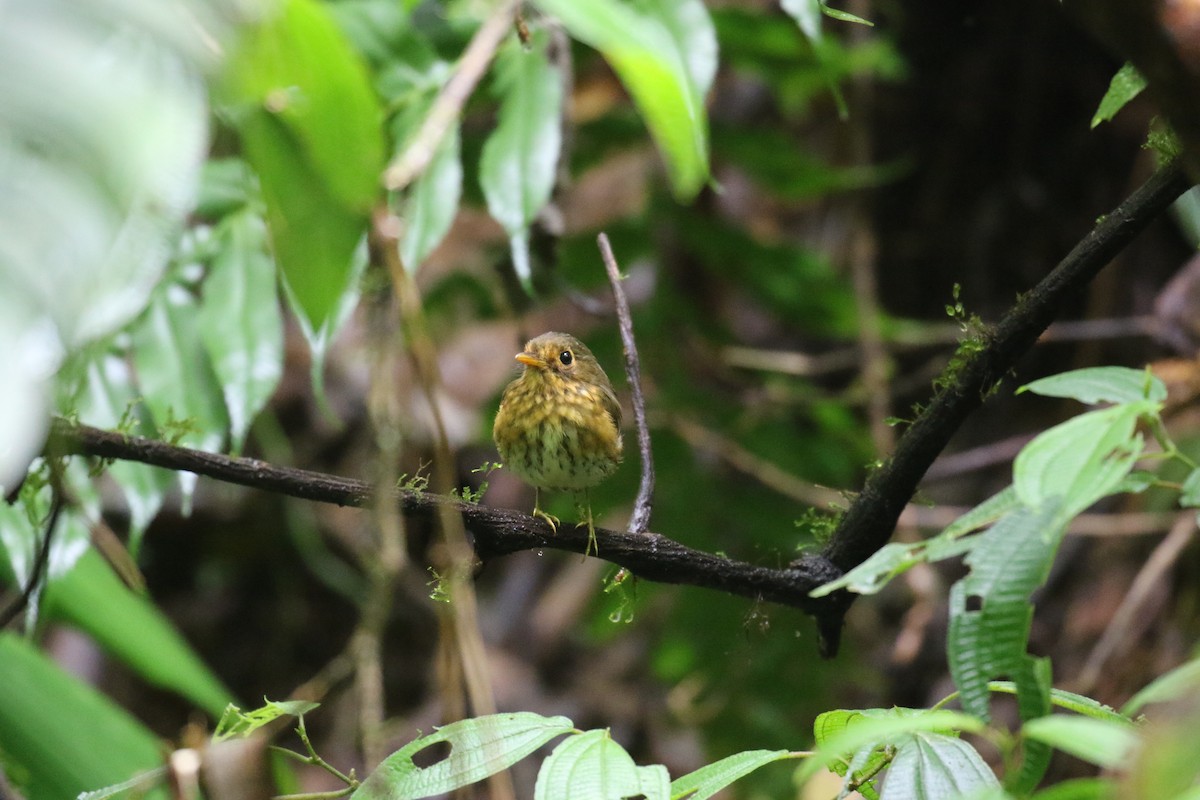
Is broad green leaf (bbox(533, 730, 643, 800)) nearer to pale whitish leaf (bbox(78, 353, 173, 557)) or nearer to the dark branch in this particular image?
the dark branch

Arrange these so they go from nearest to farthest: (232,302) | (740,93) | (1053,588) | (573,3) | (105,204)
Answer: (105,204)
(573,3)
(232,302)
(1053,588)
(740,93)

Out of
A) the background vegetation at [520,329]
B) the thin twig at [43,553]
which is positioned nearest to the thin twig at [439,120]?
the background vegetation at [520,329]

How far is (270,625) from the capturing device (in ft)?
17.7

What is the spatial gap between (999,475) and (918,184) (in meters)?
1.28

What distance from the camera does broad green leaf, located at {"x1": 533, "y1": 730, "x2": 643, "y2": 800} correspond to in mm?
1115

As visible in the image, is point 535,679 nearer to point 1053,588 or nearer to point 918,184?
point 1053,588

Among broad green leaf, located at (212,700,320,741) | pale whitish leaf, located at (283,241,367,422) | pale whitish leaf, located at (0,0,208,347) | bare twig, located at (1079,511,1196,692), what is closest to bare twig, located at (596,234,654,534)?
pale whitish leaf, located at (283,241,367,422)

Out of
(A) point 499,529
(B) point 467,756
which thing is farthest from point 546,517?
(B) point 467,756

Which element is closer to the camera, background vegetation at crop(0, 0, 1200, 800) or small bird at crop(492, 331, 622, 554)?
background vegetation at crop(0, 0, 1200, 800)

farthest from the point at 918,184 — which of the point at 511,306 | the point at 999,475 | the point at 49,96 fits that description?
the point at 49,96

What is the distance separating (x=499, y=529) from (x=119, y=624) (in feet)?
4.42

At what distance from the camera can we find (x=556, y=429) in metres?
2.23

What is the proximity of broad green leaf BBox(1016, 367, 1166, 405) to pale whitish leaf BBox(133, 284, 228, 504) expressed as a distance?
1.34m

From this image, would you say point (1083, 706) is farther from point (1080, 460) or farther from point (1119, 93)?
point (1119, 93)
